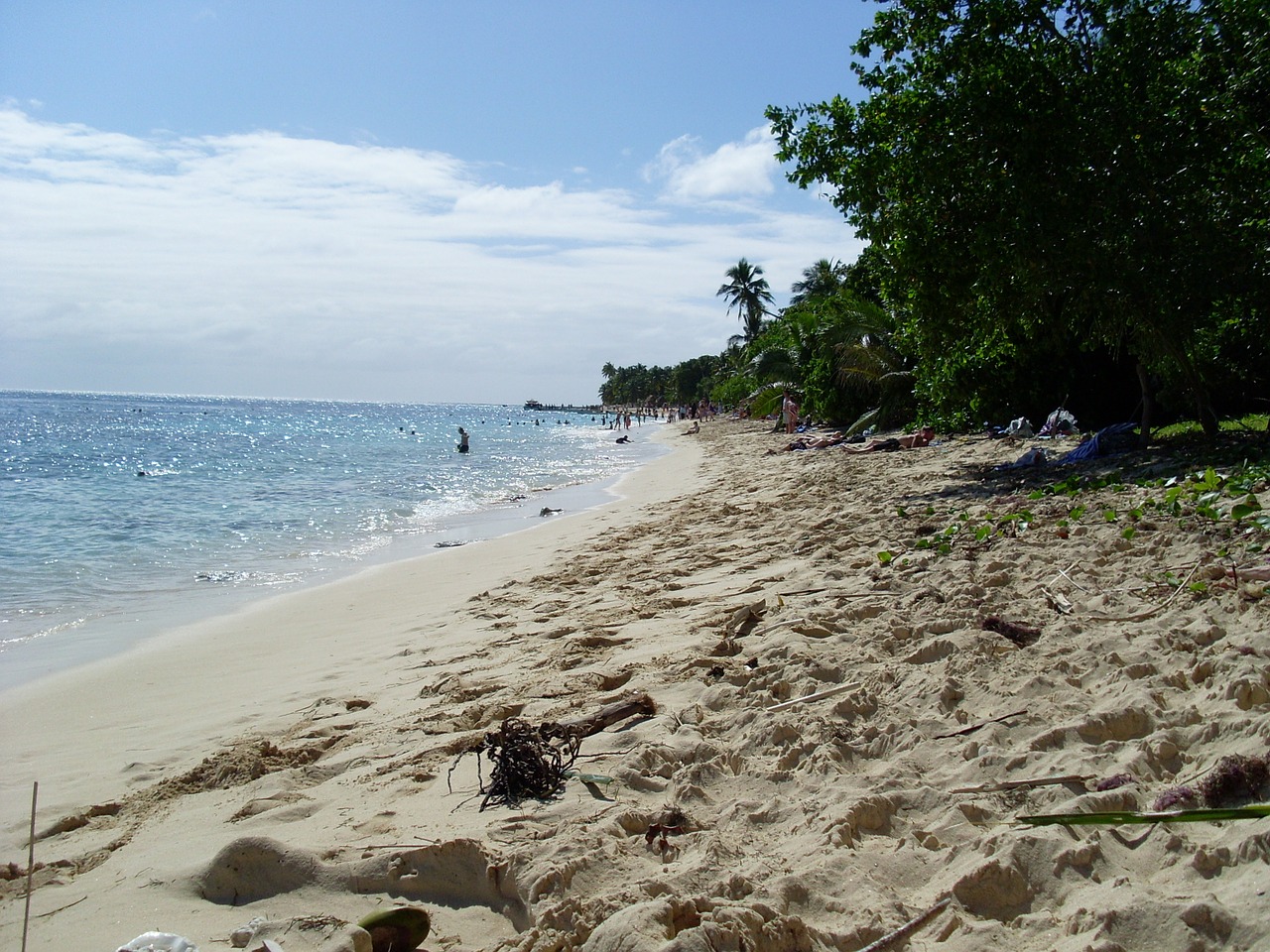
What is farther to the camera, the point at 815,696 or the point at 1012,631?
the point at 1012,631

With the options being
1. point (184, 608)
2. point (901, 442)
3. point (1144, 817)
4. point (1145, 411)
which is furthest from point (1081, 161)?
point (184, 608)

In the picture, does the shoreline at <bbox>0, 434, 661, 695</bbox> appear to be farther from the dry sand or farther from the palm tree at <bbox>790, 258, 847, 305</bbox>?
the palm tree at <bbox>790, 258, 847, 305</bbox>

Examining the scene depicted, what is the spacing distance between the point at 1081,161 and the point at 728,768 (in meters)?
9.32

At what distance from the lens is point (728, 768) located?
346 centimetres

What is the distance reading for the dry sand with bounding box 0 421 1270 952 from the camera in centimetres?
247

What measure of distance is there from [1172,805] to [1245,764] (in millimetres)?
264

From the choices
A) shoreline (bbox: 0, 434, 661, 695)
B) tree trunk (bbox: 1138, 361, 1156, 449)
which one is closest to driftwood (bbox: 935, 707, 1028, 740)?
shoreline (bbox: 0, 434, 661, 695)

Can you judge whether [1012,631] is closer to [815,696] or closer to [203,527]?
[815,696]

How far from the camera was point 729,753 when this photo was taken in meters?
3.55

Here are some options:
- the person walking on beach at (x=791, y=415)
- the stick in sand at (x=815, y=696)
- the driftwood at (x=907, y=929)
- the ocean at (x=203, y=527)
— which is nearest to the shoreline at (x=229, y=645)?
the ocean at (x=203, y=527)

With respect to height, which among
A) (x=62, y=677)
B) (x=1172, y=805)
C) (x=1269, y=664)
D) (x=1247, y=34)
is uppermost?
(x=1247, y=34)

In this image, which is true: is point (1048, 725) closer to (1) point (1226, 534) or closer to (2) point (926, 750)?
(2) point (926, 750)

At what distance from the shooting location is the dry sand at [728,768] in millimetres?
2469

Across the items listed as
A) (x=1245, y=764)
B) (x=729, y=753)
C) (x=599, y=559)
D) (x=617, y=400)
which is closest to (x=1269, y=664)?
(x=1245, y=764)
